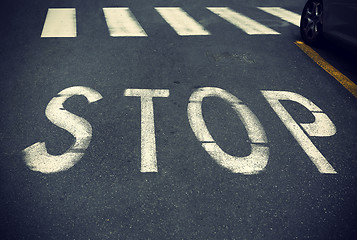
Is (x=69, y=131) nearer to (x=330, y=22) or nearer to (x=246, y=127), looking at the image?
(x=246, y=127)

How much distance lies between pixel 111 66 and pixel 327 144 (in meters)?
3.11

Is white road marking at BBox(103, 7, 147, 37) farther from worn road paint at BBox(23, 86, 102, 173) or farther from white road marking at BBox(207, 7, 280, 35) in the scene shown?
worn road paint at BBox(23, 86, 102, 173)

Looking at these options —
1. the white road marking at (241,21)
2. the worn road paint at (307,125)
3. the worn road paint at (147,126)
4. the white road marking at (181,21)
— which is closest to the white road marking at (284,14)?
the white road marking at (241,21)

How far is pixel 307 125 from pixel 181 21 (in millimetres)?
4099

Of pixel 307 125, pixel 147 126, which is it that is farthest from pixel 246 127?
pixel 147 126

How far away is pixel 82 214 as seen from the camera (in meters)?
2.59

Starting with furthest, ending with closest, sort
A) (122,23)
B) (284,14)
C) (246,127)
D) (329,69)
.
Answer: (284,14) → (122,23) → (329,69) → (246,127)

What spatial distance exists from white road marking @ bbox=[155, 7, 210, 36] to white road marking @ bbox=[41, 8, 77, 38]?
1.90 metres

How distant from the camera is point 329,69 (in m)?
5.02

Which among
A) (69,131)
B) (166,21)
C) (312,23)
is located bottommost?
(69,131)

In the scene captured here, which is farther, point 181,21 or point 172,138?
point 181,21

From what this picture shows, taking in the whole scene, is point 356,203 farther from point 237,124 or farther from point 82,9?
point 82,9

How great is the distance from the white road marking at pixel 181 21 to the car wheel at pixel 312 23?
5.66ft

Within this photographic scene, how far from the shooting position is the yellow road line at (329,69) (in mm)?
4550
